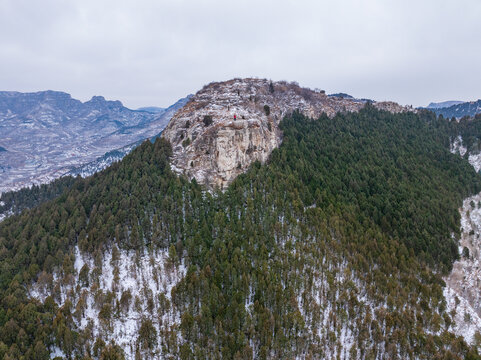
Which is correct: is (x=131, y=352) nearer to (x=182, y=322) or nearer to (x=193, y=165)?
(x=182, y=322)

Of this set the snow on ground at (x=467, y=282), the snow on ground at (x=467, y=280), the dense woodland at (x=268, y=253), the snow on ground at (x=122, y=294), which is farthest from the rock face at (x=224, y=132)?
the snow on ground at (x=467, y=282)

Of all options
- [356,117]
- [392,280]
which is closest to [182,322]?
[392,280]

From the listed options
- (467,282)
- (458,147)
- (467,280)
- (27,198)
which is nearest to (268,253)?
(467,282)

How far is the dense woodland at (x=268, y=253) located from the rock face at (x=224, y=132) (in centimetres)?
681

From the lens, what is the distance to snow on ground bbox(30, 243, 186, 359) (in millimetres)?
49500

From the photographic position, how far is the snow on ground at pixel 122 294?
49500mm

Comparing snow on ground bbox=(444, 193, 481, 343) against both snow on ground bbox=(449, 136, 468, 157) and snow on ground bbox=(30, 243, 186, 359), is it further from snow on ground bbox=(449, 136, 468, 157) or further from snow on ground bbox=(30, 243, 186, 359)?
snow on ground bbox=(30, 243, 186, 359)

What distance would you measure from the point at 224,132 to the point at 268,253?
152ft

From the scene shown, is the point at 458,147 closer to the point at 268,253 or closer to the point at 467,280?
the point at 467,280

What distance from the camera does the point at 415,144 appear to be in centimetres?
12575

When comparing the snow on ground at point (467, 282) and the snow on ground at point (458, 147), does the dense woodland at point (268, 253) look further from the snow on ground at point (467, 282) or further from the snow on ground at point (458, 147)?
the snow on ground at point (458, 147)

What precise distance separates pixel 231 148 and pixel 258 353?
62.2 meters

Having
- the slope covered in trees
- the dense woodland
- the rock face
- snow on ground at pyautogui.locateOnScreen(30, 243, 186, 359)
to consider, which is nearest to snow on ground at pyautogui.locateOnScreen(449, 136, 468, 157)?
the dense woodland

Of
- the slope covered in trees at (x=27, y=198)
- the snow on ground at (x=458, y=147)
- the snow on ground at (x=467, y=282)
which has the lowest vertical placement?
the snow on ground at (x=467, y=282)
